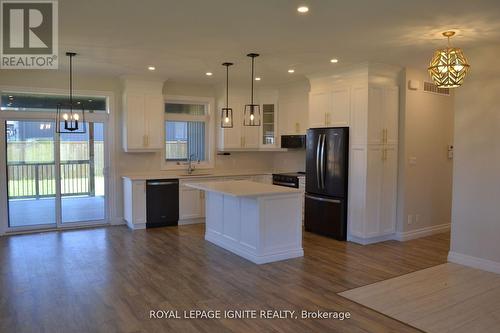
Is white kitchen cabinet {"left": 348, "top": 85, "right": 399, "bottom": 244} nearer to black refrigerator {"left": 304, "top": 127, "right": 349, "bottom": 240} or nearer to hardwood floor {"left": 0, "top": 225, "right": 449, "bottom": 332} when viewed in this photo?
black refrigerator {"left": 304, "top": 127, "right": 349, "bottom": 240}

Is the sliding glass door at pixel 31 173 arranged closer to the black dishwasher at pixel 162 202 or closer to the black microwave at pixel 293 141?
the black dishwasher at pixel 162 202

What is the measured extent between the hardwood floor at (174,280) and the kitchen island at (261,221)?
166 millimetres

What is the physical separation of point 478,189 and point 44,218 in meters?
6.75

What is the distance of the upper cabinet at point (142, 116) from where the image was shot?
7.00m

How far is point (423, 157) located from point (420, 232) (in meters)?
1.23

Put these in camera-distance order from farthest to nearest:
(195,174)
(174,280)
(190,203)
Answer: (195,174) → (190,203) → (174,280)

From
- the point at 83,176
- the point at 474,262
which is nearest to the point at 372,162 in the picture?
the point at 474,262

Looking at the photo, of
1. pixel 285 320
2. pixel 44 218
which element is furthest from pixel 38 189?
pixel 285 320

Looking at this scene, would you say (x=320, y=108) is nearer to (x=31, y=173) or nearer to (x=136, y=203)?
(x=136, y=203)

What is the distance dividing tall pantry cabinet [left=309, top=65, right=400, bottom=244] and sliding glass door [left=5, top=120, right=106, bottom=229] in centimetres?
433

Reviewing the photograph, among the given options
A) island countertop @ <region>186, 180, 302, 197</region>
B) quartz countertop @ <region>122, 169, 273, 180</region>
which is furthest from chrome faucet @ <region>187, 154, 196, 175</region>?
island countertop @ <region>186, 180, 302, 197</region>

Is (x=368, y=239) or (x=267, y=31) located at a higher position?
(x=267, y=31)

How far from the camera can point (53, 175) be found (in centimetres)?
687

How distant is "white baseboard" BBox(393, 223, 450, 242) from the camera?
623 cm
